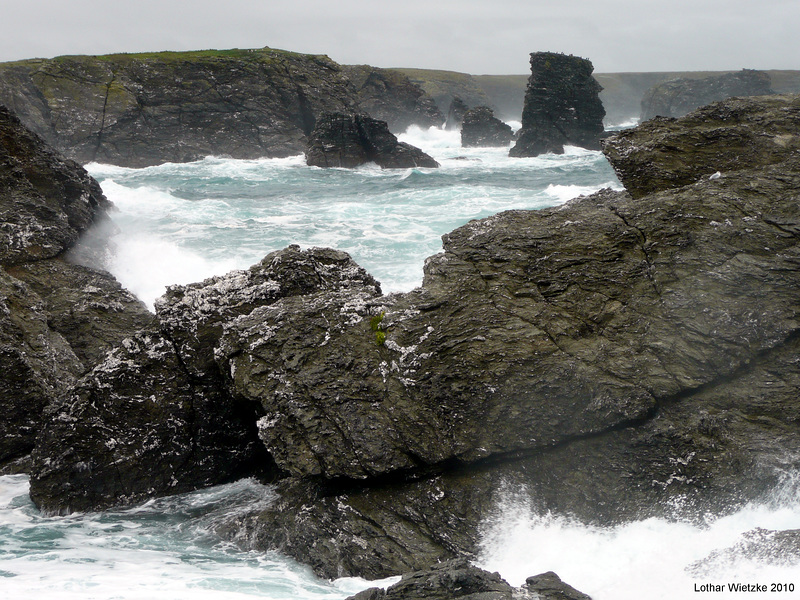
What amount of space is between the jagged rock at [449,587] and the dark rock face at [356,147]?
1446 inches

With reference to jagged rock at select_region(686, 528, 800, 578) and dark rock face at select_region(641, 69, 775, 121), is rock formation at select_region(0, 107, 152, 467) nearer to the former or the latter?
jagged rock at select_region(686, 528, 800, 578)

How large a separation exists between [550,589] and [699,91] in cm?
9046

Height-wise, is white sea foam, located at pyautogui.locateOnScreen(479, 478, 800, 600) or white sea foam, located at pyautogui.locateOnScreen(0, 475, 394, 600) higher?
white sea foam, located at pyautogui.locateOnScreen(479, 478, 800, 600)

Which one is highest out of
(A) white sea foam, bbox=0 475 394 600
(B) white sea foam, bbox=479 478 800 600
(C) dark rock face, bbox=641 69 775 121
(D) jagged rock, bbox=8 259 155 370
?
(C) dark rock face, bbox=641 69 775 121

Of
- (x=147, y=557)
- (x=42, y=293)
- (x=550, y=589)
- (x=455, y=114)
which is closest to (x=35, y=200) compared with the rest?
(x=42, y=293)

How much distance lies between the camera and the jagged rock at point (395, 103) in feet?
232

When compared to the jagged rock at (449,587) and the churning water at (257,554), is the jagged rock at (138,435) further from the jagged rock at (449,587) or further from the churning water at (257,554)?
the jagged rock at (449,587)

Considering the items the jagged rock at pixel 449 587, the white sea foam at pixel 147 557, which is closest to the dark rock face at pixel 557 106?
the white sea foam at pixel 147 557

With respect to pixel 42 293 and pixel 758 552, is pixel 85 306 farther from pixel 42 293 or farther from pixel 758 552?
pixel 758 552

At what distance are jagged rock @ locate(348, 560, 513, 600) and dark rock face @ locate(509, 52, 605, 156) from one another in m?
47.3

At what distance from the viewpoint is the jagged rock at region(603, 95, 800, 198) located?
7992 mm

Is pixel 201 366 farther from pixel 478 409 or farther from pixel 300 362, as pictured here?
pixel 478 409

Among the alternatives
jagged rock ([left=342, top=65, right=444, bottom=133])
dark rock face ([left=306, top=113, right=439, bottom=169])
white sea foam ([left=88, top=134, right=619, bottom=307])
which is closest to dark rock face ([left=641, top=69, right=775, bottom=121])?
jagged rock ([left=342, top=65, right=444, bottom=133])

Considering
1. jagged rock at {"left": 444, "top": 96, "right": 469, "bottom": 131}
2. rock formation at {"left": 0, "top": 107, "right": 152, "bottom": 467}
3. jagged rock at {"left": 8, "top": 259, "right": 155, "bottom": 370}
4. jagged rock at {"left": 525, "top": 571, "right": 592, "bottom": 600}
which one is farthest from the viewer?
jagged rock at {"left": 444, "top": 96, "right": 469, "bottom": 131}
